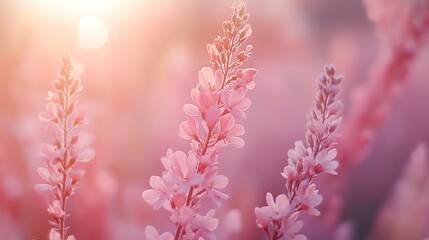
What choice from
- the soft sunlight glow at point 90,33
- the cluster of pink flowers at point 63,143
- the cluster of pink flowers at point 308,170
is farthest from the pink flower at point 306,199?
the soft sunlight glow at point 90,33

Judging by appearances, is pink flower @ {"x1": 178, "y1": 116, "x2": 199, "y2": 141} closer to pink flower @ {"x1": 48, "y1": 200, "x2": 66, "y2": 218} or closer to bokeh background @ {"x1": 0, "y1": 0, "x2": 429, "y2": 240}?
pink flower @ {"x1": 48, "y1": 200, "x2": 66, "y2": 218}

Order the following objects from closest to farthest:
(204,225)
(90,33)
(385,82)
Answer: (204,225) < (385,82) < (90,33)

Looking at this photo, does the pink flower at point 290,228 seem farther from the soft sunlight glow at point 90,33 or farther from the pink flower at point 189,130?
the soft sunlight glow at point 90,33

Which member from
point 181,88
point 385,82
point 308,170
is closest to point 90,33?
point 181,88

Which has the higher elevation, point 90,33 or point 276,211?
point 90,33

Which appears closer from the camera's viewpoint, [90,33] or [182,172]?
[182,172]

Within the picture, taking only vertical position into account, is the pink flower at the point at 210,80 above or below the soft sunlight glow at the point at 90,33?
below

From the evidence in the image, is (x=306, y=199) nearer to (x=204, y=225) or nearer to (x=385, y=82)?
(x=204, y=225)
